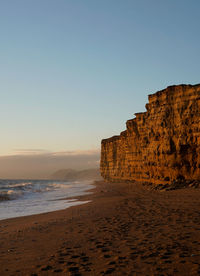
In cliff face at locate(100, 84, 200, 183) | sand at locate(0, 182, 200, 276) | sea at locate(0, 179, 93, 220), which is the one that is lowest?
sea at locate(0, 179, 93, 220)

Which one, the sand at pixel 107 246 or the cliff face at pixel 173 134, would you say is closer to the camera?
the sand at pixel 107 246

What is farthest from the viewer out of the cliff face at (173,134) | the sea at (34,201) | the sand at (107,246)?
the cliff face at (173,134)

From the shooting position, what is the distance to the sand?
448cm

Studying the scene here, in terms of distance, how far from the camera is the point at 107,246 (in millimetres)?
5758

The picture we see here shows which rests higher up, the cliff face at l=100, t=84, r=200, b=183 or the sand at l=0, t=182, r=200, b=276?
the cliff face at l=100, t=84, r=200, b=183

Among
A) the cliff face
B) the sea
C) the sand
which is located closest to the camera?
the sand

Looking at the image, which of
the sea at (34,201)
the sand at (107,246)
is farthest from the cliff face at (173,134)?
the sand at (107,246)

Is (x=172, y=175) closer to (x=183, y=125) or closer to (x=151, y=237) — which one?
(x=183, y=125)

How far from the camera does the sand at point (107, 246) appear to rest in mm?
4484

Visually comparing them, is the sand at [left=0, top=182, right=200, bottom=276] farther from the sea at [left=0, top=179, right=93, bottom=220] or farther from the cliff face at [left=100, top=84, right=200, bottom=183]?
the cliff face at [left=100, top=84, right=200, bottom=183]

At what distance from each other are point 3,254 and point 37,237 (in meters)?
1.56

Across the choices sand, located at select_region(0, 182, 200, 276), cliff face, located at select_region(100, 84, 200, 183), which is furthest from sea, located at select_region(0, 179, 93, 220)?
cliff face, located at select_region(100, 84, 200, 183)

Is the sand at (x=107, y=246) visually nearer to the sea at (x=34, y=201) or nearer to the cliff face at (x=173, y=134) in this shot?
the sea at (x=34, y=201)

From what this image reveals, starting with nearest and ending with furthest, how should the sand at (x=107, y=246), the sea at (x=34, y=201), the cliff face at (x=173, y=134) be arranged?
the sand at (x=107, y=246) → the sea at (x=34, y=201) → the cliff face at (x=173, y=134)
